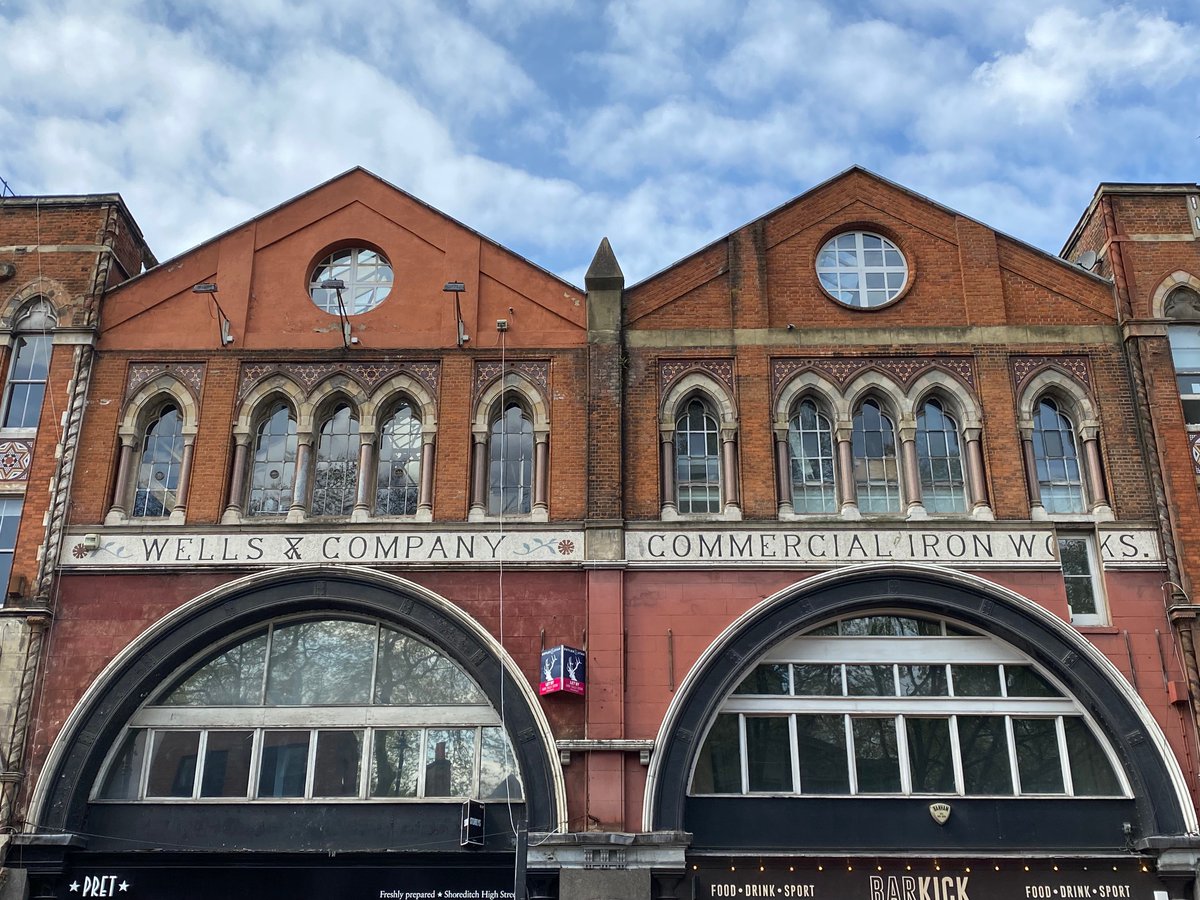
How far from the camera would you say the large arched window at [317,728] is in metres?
17.7

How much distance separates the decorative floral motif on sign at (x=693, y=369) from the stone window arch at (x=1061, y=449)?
484 centimetres

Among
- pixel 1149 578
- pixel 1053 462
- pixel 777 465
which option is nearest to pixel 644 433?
pixel 777 465

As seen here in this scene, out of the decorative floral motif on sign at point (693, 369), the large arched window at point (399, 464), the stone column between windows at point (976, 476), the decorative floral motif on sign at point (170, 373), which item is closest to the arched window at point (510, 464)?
the large arched window at point (399, 464)

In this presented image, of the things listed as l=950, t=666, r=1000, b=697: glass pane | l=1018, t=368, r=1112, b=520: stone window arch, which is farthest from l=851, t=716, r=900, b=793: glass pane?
l=1018, t=368, r=1112, b=520: stone window arch

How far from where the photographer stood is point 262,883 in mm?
17094

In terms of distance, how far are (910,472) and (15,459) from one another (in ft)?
47.9

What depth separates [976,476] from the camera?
19.0 metres

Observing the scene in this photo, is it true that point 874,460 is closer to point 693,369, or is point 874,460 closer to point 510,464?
point 693,369

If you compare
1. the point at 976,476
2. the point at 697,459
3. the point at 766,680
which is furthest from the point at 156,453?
the point at 976,476

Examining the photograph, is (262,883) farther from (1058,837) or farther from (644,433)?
Result: (1058,837)

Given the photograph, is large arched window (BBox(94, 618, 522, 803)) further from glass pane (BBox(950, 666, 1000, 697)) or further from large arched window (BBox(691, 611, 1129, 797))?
glass pane (BBox(950, 666, 1000, 697))

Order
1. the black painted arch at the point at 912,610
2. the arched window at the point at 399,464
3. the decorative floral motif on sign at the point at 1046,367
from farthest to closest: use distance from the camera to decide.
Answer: the decorative floral motif on sign at the point at 1046,367
the arched window at the point at 399,464
the black painted arch at the point at 912,610

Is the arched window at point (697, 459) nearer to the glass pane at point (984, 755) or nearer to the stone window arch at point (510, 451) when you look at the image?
the stone window arch at point (510, 451)

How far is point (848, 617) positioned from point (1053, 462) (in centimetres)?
441
